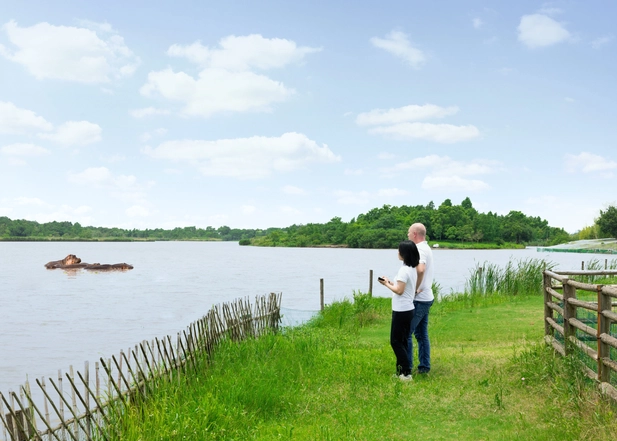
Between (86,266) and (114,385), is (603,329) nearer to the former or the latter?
(114,385)

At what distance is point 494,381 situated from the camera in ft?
24.3

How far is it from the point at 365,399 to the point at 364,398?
0.05 meters

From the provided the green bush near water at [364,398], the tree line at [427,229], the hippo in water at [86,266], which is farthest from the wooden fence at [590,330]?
the tree line at [427,229]

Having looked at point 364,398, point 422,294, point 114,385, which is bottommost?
point 364,398

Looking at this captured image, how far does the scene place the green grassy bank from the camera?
5.75 metres

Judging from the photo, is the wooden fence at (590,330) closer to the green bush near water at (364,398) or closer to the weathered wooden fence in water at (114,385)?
the green bush near water at (364,398)

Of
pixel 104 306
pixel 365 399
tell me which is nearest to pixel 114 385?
pixel 365 399

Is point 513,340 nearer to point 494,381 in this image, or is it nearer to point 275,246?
point 494,381

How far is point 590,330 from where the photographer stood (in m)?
6.04

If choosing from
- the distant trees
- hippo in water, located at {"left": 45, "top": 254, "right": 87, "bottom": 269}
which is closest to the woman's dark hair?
hippo in water, located at {"left": 45, "top": 254, "right": 87, "bottom": 269}

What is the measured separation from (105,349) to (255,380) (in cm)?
1330

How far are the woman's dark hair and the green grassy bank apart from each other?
1584 millimetres

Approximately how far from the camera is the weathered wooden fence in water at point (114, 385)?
5.09 metres

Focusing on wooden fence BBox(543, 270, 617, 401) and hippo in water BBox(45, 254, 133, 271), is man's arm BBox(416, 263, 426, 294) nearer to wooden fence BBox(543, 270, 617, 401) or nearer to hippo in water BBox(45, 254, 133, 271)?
wooden fence BBox(543, 270, 617, 401)
